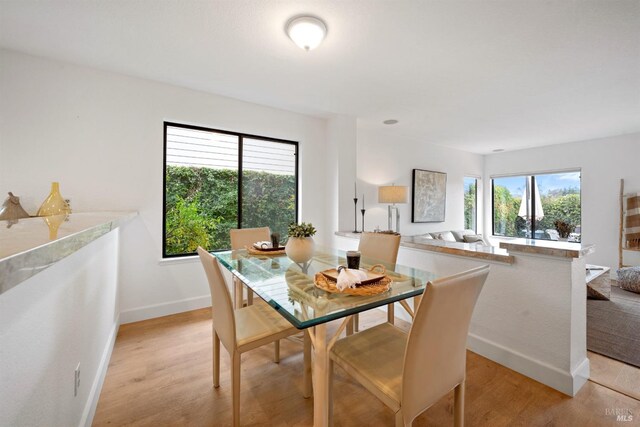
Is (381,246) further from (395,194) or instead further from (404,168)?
(404,168)

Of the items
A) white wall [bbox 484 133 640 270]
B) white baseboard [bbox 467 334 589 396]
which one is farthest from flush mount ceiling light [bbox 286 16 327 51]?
white wall [bbox 484 133 640 270]

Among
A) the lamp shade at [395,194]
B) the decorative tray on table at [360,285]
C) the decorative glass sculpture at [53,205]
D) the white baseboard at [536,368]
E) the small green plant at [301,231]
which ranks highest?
the lamp shade at [395,194]

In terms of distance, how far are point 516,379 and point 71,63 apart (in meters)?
4.27

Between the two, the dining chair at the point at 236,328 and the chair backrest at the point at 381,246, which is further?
the chair backrest at the point at 381,246

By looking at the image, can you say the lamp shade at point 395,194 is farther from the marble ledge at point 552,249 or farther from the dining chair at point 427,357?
the dining chair at point 427,357

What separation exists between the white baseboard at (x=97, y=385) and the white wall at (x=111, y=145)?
60 cm

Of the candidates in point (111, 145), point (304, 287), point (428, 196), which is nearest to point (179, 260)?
point (111, 145)

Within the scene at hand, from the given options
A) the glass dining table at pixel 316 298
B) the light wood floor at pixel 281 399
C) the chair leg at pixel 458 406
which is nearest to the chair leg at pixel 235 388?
the light wood floor at pixel 281 399

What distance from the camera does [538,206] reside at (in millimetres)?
5250

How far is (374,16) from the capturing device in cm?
167

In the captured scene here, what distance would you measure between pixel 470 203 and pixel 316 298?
5.73 metres

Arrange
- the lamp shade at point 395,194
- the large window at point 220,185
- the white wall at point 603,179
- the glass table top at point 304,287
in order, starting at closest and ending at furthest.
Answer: the glass table top at point 304,287
the large window at point 220,185
the lamp shade at point 395,194
the white wall at point 603,179

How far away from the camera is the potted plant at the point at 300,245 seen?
1797mm

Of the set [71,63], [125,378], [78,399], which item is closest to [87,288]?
[78,399]
